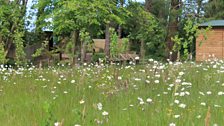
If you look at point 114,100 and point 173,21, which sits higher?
point 173,21

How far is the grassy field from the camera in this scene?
353 centimetres

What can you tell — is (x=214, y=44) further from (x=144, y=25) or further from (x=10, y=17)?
(x=10, y=17)

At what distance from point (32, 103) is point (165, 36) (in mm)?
22587

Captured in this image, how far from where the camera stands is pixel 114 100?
4574 millimetres

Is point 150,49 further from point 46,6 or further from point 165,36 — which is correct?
point 46,6

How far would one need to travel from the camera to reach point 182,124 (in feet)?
10.9

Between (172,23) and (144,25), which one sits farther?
(172,23)

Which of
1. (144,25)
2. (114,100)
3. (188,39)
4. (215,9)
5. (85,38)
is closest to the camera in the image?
(114,100)

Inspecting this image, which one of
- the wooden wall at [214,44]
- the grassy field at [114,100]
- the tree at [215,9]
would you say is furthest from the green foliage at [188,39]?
the tree at [215,9]

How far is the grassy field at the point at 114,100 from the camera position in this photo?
353 cm

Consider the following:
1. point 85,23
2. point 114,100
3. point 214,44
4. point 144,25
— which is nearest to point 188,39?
point 85,23

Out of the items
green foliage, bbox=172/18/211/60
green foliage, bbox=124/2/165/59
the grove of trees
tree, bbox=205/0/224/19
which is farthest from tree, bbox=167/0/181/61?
green foliage, bbox=172/18/211/60

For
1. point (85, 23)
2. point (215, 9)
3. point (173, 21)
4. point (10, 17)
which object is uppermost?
point (215, 9)

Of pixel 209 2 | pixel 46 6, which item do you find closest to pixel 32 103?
pixel 46 6
